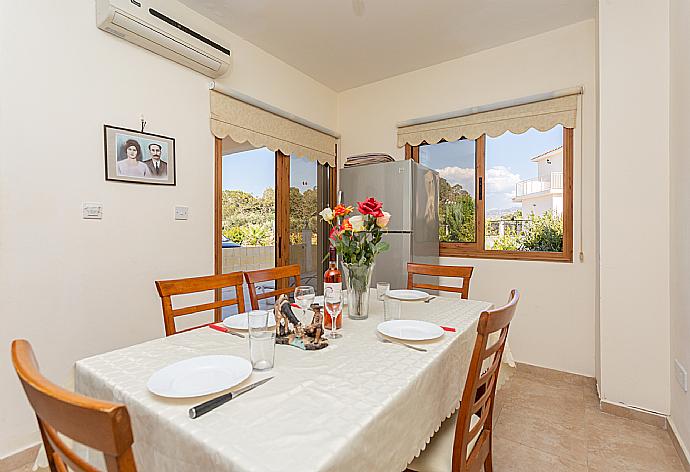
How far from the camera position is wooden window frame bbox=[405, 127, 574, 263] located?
9.21ft

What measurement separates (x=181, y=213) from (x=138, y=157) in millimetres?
453

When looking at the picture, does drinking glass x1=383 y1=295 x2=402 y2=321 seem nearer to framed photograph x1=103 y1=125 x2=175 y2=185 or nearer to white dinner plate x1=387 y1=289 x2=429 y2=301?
white dinner plate x1=387 y1=289 x2=429 y2=301

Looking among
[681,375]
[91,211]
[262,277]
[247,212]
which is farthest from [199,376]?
[681,375]

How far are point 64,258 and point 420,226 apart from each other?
2.47 metres

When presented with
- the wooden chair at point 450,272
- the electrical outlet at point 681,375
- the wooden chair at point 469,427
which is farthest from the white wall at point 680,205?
the wooden chair at point 469,427

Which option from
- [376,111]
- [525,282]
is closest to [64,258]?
[376,111]

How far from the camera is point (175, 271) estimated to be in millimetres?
2467

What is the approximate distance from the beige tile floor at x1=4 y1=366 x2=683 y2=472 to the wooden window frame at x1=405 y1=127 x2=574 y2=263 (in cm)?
102

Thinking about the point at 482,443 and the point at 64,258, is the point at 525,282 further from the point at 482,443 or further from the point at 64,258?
the point at 64,258

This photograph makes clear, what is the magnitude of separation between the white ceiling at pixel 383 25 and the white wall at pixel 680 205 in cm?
87

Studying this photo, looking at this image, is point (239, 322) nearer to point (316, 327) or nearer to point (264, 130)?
point (316, 327)

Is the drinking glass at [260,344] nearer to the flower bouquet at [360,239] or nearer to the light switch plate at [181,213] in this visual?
the flower bouquet at [360,239]

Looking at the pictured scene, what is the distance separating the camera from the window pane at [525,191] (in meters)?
2.91

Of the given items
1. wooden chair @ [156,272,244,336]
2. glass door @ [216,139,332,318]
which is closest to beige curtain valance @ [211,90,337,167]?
glass door @ [216,139,332,318]
